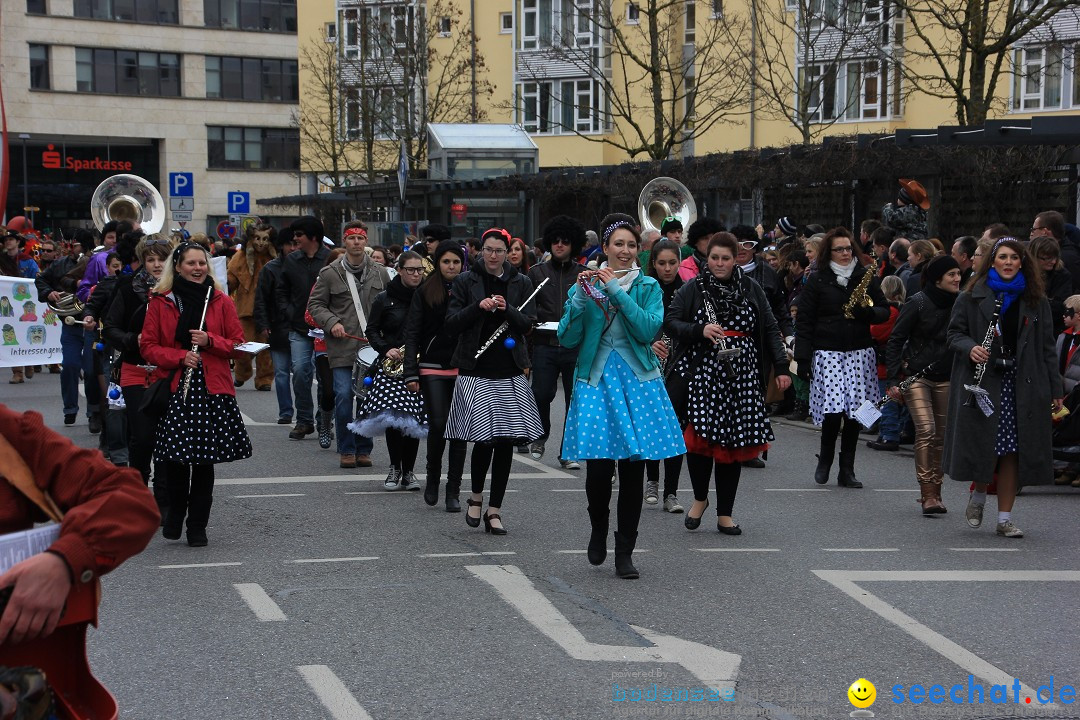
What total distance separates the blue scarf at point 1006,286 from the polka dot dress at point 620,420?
2364 millimetres

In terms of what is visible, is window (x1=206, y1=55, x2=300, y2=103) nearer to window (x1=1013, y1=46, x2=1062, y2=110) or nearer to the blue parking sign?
window (x1=1013, y1=46, x2=1062, y2=110)

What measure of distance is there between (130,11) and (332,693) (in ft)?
221

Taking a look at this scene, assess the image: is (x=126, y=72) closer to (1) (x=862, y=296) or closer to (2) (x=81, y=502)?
(1) (x=862, y=296)

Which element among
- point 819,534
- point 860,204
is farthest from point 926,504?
point 860,204

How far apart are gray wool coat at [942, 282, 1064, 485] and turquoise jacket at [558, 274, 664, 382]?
220 cm

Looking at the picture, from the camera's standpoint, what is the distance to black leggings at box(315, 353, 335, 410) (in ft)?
42.0

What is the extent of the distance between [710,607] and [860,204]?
1442 cm

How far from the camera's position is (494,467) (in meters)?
8.81

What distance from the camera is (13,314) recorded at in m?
17.6

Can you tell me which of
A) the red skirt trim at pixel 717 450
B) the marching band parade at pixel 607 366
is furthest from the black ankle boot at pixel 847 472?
the red skirt trim at pixel 717 450

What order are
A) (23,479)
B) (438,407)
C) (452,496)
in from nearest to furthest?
1. (23,479)
2. (452,496)
3. (438,407)

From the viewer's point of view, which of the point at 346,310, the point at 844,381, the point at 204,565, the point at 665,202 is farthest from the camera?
the point at 665,202

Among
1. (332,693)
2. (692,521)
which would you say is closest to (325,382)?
(692,521)

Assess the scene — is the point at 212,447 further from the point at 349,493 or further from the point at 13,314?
the point at 13,314
